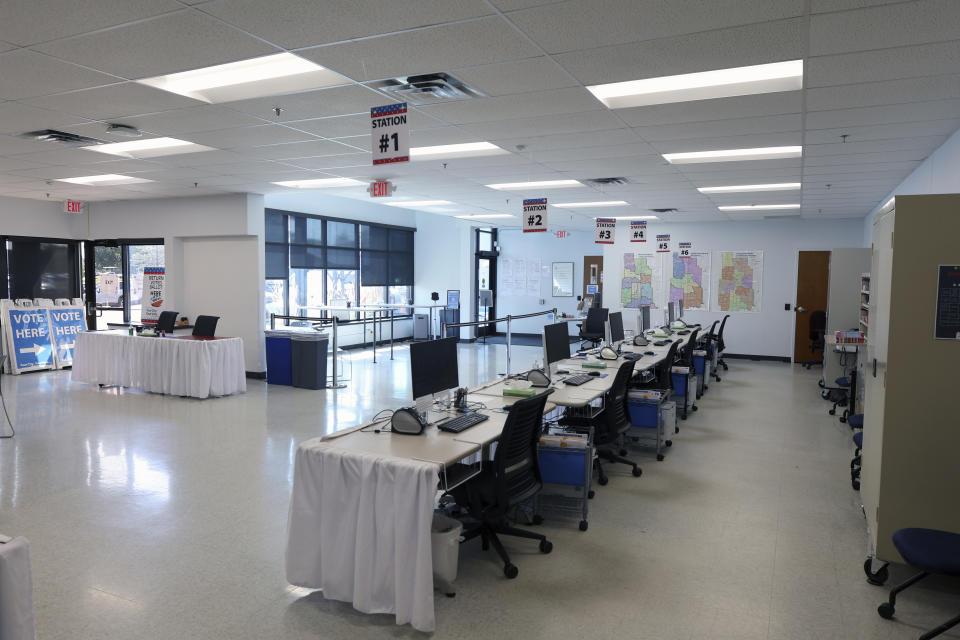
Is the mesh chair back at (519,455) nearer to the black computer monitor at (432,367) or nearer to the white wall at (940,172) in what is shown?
the black computer monitor at (432,367)

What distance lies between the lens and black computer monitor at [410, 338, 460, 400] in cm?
385

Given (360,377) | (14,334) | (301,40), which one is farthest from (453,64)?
(14,334)

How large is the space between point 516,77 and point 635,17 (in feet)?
3.48

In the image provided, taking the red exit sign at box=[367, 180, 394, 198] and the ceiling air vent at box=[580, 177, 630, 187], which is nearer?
the ceiling air vent at box=[580, 177, 630, 187]

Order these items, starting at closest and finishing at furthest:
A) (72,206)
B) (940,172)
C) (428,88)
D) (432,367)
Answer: (432,367) → (428,88) → (940,172) → (72,206)

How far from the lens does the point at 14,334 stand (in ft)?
32.8

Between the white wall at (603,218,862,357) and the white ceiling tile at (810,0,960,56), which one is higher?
the white ceiling tile at (810,0,960,56)

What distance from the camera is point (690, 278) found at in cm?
1369

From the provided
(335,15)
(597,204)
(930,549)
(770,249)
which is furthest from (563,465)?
(770,249)

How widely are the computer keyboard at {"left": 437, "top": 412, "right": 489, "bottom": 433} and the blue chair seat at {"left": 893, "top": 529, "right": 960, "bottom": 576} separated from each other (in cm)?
236

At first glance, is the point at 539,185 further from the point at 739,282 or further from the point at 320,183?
the point at 739,282

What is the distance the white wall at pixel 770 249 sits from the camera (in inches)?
501

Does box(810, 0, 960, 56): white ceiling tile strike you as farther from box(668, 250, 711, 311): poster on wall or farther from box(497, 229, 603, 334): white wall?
box(497, 229, 603, 334): white wall

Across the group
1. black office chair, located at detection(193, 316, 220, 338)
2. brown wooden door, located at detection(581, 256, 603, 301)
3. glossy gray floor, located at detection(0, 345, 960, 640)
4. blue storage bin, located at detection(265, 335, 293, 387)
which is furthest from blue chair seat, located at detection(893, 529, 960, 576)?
brown wooden door, located at detection(581, 256, 603, 301)
